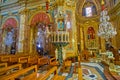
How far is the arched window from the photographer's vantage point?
15.2m

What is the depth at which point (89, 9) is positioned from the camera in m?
15.4

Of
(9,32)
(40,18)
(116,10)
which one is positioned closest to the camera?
(40,18)

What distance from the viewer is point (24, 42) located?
942 centimetres

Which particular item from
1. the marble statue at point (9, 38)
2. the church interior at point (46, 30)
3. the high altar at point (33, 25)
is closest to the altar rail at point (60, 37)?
the church interior at point (46, 30)

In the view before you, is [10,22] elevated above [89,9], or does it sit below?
below

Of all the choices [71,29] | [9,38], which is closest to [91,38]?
[71,29]

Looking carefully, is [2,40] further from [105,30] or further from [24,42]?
[105,30]

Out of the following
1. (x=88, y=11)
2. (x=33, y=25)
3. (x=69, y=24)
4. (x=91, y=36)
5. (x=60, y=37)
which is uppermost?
(x=88, y=11)

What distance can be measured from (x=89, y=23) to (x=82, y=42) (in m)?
2.84

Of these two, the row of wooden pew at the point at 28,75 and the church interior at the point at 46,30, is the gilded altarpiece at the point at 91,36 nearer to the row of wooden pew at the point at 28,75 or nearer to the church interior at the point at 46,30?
the church interior at the point at 46,30

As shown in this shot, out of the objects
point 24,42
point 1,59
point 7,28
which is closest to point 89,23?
point 24,42

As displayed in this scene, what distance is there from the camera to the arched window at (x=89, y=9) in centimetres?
1524

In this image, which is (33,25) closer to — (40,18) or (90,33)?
(40,18)

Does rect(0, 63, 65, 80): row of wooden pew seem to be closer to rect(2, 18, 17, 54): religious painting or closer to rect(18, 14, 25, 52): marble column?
rect(18, 14, 25, 52): marble column
